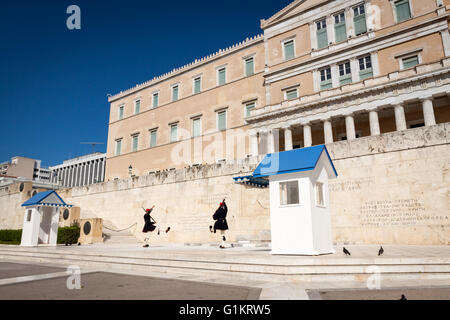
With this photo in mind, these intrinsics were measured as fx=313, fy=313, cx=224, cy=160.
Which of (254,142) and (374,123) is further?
(254,142)

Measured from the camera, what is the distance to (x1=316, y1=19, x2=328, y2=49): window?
30.4 metres

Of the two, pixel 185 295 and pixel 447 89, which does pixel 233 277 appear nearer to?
pixel 185 295

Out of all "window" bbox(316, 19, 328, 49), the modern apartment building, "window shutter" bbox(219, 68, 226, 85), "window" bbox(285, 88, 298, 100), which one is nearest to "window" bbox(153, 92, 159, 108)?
the modern apartment building

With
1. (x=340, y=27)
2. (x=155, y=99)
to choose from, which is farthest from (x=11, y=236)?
(x=340, y=27)

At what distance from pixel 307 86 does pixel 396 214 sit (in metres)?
19.2

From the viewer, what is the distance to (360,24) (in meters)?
28.6

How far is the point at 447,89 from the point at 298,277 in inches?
859

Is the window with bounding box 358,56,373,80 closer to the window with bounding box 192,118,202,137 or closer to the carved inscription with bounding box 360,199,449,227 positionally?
the carved inscription with bounding box 360,199,449,227

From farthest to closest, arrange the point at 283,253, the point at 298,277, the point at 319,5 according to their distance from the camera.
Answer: the point at 319,5 → the point at 283,253 → the point at 298,277

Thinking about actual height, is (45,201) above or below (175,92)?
below

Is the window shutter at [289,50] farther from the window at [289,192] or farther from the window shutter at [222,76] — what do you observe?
the window at [289,192]

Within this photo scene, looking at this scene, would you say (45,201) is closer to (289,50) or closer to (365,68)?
(289,50)

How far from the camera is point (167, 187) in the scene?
22125mm

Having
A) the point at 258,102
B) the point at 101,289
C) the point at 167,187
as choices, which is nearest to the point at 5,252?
the point at 167,187
